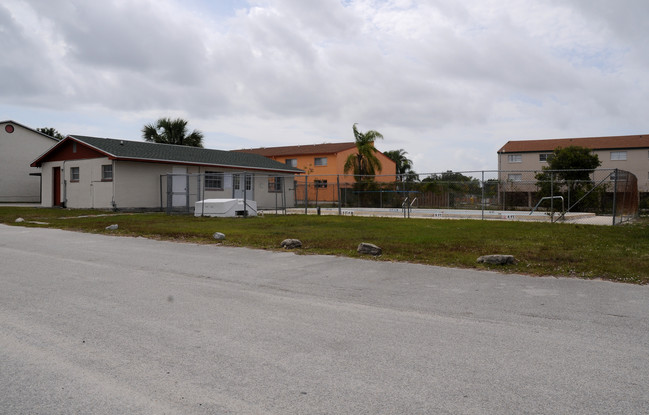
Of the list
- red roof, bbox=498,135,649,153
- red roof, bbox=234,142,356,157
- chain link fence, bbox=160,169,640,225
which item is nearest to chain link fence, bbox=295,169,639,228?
chain link fence, bbox=160,169,640,225

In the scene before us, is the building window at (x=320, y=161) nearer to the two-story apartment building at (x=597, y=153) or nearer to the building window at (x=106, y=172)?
the two-story apartment building at (x=597, y=153)

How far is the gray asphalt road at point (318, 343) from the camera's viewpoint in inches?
133

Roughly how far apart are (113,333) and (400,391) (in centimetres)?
296

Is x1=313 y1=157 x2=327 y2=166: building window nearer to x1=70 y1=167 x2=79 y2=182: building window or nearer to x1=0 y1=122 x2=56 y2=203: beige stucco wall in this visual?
x1=0 y1=122 x2=56 y2=203: beige stucco wall

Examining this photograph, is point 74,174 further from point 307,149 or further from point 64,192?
point 307,149

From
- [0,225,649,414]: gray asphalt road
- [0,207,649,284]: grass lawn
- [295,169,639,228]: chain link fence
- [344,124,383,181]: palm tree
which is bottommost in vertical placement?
[0,225,649,414]: gray asphalt road

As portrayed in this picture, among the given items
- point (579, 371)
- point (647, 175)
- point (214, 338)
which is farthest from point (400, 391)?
point (647, 175)

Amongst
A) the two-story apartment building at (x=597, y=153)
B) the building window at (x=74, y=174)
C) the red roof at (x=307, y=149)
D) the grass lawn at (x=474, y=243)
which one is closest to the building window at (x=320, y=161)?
the red roof at (x=307, y=149)

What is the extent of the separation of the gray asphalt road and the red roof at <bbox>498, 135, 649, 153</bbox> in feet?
155

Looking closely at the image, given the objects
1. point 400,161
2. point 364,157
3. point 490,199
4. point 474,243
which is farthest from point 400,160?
point 474,243

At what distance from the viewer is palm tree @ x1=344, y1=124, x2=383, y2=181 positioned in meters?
43.0

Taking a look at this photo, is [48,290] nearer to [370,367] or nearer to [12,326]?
[12,326]

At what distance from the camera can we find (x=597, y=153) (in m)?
50.1

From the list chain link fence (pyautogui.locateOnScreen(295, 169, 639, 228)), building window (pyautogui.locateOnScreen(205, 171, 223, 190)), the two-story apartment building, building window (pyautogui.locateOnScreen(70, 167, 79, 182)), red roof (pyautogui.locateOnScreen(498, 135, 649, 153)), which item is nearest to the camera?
chain link fence (pyautogui.locateOnScreen(295, 169, 639, 228))
